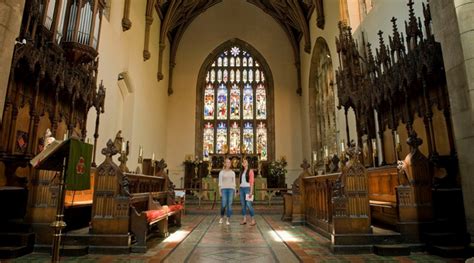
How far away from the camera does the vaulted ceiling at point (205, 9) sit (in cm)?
1363

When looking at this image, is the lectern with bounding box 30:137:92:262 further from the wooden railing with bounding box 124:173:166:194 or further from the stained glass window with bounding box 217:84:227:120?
the stained glass window with bounding box 217:84:227:120

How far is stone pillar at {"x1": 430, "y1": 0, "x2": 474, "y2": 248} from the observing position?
363cm

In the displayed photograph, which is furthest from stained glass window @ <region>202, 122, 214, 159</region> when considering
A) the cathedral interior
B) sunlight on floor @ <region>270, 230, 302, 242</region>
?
sunlight on floor @ <region>270, 230, 302, 242</region>

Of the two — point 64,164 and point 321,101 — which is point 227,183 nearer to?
point 64,164

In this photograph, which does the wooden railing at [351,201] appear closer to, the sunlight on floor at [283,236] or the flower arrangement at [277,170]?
the sunlight on floor at [283,236]

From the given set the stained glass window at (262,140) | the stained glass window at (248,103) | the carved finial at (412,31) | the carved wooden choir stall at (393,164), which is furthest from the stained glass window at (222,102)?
the carved finial at (412,31)

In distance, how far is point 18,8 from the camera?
3.55 m

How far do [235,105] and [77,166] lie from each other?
47.5ft

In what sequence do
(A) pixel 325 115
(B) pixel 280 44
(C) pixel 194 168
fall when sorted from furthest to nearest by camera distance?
1. (B) pixel 280 44
2. (C) pixel 194 168
3. (A) pixel 325 115

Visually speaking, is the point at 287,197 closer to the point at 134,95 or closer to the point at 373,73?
the point at 373,73

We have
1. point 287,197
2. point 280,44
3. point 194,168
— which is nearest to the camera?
point 287,197

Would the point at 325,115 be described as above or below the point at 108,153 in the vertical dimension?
above

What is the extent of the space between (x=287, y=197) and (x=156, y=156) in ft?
28.8

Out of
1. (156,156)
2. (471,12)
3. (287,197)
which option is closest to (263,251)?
(287,197)
